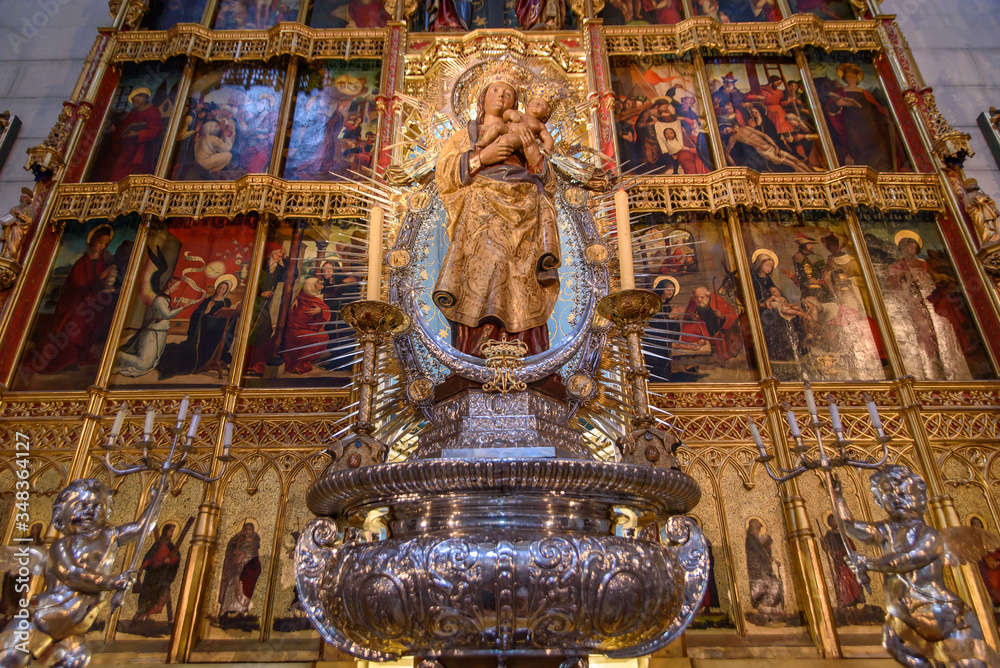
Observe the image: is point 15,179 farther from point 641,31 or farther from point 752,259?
point 752,259

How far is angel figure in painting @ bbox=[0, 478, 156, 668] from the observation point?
9.38 feet

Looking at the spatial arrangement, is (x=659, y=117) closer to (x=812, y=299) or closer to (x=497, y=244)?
(x=812, y=299)

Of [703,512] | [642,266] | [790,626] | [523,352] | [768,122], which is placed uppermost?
[768,122]

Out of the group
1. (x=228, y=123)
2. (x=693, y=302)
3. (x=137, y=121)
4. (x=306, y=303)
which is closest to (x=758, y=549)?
(x=693, y=302)

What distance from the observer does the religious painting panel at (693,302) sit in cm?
554

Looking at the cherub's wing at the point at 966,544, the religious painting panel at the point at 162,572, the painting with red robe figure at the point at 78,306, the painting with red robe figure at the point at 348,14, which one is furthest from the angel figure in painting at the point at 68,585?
the painting with red robe figure at the point at 348,14

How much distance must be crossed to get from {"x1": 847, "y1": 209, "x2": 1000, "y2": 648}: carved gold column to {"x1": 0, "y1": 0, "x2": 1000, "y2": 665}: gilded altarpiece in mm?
26

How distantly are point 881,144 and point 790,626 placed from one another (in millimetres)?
5021

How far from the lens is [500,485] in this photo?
2.82 m

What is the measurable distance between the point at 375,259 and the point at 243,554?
8.07ft

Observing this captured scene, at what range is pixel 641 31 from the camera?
24.5 feet

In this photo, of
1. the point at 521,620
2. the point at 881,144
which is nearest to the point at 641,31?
the point at 881,144

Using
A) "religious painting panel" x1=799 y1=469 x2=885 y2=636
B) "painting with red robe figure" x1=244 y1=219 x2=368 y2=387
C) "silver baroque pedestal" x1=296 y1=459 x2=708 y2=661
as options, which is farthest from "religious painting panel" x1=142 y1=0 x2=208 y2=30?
"religious painting panel" x1=799 y1=469 x2=885 y2=636

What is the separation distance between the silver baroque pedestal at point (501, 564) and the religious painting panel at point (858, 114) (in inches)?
207
